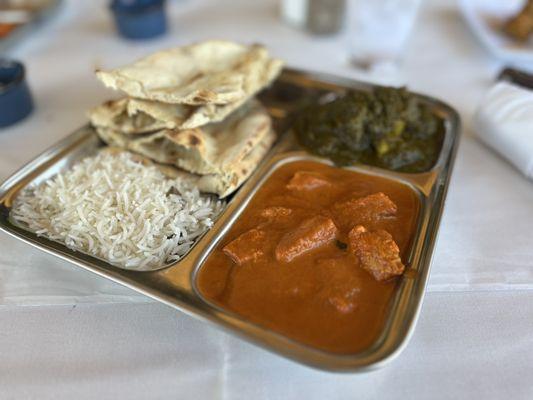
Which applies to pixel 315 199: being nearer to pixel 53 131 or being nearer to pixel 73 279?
pixel 73 279

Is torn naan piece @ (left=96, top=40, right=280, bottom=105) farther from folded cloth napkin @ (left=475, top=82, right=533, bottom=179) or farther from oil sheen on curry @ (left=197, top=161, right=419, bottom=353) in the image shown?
folded cloth napkin @ (left=475, top=82, right=533, bottom=179)

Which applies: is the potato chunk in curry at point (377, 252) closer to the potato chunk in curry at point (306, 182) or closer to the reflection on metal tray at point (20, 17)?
the potato chunk in curry at point (306, 182)

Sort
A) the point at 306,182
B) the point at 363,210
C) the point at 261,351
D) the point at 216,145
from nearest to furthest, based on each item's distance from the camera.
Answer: the point at 261,351 → the point at 363,210 → the point at 306,182 → the point at 216,145

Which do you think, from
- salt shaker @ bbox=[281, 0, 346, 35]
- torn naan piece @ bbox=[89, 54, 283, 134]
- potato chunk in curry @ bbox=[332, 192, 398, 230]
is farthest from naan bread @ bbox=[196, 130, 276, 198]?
salt shaker @ bbox=[281, 0, 346, 35]

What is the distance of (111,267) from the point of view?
5.15ft

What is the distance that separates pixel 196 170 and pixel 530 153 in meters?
1.62

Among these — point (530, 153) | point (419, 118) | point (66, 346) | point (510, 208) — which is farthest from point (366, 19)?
point (66, 346)

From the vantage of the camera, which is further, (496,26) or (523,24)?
(496,26)

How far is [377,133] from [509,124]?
0.69 metres

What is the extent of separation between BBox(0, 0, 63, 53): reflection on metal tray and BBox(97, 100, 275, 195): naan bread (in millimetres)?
1671

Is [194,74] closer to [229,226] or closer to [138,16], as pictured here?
[229,226]

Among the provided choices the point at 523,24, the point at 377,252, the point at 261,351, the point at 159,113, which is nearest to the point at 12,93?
the point at 159,113

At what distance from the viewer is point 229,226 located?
1.81m

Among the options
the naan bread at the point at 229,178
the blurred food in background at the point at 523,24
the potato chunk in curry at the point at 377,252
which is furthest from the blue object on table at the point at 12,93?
the blurred food in background at the point at 523,24
